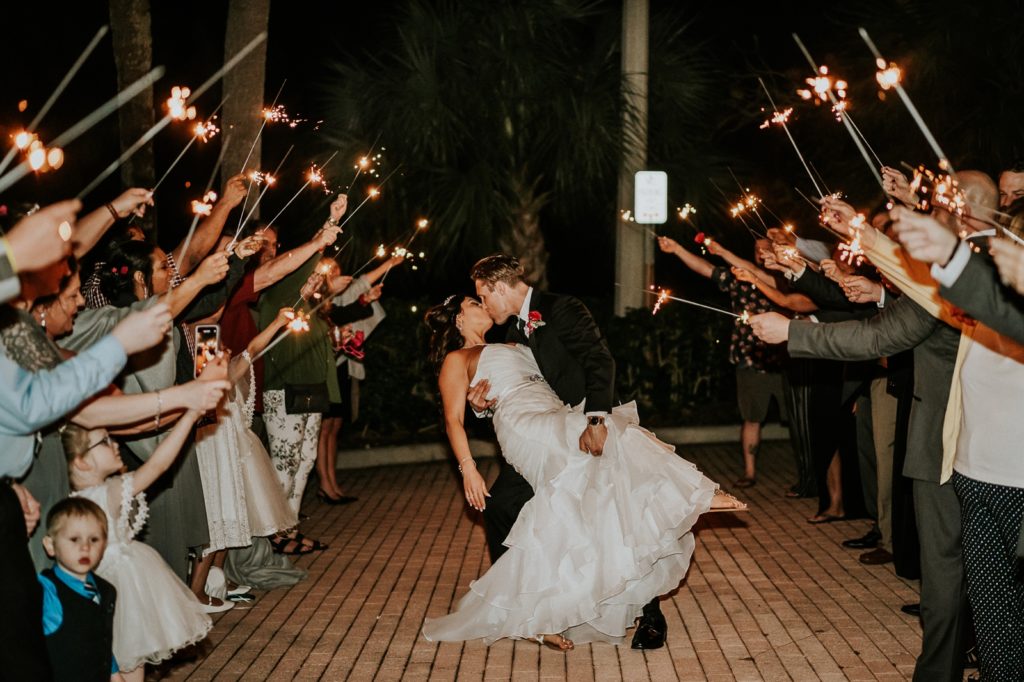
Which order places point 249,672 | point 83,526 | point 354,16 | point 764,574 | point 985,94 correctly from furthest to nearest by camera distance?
1. point 354,16
2. point 985,94
3. point 764,574
4. point 249,672
5. point 83,526

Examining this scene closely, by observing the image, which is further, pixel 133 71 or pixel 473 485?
pixel 133 71

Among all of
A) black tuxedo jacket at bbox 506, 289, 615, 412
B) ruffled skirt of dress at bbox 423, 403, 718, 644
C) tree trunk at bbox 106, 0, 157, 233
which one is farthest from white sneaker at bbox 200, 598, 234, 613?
tree trunk at bbox 106, 0, 157, 233

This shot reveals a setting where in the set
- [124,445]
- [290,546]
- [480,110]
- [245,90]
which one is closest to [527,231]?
[480,110]

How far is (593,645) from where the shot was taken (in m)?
6.57

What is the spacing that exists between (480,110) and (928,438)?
944 cm

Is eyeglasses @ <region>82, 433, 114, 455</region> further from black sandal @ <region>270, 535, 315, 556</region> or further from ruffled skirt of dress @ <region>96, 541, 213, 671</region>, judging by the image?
black sandal @ <region>270, 535, 315, 556</region>

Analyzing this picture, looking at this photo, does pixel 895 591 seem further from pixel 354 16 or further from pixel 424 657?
pixel 354 16

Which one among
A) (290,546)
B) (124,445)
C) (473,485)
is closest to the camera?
(124,445)

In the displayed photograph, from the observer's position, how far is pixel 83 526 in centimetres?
441

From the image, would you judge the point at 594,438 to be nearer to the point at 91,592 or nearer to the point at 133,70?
the point at 91,592

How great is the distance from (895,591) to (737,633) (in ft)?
4.67

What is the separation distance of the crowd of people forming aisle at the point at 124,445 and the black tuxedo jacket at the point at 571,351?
1.43 m

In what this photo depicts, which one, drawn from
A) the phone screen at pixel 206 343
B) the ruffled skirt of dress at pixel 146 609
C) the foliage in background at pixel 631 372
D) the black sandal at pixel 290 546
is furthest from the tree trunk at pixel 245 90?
the ruffled skirt of dress at pixel 146 609

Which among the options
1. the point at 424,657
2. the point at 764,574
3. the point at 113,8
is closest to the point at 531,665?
the point at 424,657
